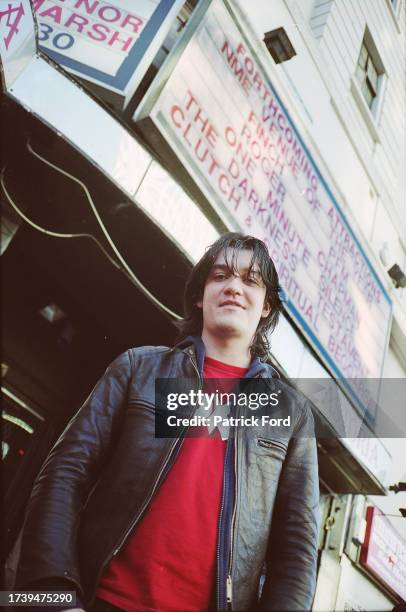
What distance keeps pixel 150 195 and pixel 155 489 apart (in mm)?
2001

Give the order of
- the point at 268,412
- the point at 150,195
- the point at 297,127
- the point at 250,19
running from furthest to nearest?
the point at 297,127
the point at 250,19
the point at 150,195
the point at 268,412

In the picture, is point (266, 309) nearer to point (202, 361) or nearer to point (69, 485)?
point (202, 361)

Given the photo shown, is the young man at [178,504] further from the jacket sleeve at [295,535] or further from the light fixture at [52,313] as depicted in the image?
the light fixture at [52,313]

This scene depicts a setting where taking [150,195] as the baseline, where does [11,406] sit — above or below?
below

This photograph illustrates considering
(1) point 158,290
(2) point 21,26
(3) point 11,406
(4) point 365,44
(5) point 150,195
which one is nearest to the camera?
(2) point 21,26

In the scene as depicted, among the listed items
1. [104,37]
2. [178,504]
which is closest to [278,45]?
[104,37]

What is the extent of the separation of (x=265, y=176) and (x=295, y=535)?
131 inches

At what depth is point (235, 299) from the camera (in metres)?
1.17

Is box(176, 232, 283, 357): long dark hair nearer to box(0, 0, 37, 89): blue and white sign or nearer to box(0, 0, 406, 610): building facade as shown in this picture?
box(0, 0, 406, 610): building facade

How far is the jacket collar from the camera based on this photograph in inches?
45.6

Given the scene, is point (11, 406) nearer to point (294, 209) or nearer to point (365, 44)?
point (294, 209)

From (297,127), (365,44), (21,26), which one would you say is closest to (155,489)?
(21,26)

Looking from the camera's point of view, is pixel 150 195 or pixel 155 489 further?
pixel 150 195

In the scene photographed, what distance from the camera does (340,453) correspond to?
169 inches
